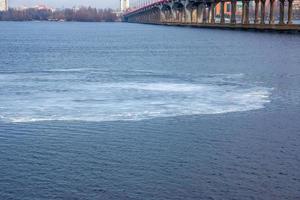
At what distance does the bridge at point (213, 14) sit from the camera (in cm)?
9181

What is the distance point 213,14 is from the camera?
12475cm

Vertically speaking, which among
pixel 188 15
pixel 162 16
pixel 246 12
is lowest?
pixel 162 16

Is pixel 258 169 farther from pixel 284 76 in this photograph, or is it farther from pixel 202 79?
pixel 284 76

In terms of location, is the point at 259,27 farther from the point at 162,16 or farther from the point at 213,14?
the point at 162,16

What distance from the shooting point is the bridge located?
91.8 meters

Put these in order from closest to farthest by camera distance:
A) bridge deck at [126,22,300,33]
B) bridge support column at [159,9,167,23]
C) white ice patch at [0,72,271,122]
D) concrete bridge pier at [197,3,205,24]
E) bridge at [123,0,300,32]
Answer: white ice patch at [0,72,271,122]
bridge deck at [126,22,300,33]
bridge at [123,0,300,32]
concrete bridge pier at [197,3,205,24]
bridge support column at [159,9,167,23]

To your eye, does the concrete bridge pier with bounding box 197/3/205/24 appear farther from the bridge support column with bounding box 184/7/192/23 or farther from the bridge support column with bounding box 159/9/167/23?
the bridge support column with bounding box 159/9/167/23

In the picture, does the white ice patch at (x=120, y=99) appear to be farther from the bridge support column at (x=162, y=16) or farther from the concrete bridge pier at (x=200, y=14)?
the bridge support column at (x=162, y=16)

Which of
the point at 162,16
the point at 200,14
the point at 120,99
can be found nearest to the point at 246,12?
the point at 200,14

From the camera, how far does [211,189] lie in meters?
11.6

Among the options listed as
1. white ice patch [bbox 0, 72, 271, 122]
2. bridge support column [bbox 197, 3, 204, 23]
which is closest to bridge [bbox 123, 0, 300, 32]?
bridge support column [bbox 197, 3, 204, 23]

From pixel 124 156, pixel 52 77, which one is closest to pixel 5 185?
pixel 124 156

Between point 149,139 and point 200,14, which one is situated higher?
point 200,14

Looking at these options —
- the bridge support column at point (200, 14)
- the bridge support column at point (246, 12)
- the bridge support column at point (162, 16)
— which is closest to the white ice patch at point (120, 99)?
the bridge support column at point (246, 12)
